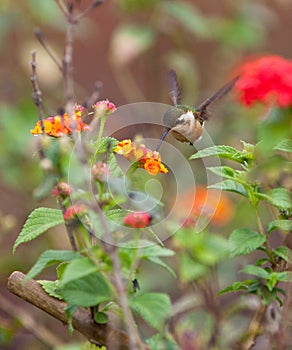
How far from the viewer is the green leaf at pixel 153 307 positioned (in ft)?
2.62

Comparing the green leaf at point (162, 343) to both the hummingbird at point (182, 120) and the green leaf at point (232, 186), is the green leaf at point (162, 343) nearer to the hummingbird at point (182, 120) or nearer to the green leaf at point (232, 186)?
the green leaf at point (232, 186)

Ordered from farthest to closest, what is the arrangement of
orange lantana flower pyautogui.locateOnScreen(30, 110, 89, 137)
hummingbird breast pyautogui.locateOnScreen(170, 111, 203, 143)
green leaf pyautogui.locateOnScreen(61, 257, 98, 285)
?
hummingbird breast pyautogui.locateOnScreen(170, 111, 203, 143) < orange lantana flower pyautogui.locateOnScreen(30, 110, 89, 137) < green leaf pyautogui.locateOnScreen(61, 257, 98, 285)

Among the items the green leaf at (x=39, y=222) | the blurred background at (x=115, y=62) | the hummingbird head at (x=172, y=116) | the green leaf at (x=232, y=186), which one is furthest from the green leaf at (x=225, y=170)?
the blurred background at (x=115, y=62)

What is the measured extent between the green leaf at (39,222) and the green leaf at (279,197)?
26cm

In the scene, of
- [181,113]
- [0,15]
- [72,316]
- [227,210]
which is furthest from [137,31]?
[72,316]

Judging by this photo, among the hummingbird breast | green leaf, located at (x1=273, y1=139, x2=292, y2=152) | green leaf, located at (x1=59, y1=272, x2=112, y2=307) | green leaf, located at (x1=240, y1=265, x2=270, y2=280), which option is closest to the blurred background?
the hummingbird breast

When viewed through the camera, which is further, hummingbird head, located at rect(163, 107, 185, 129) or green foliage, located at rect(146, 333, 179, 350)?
hummingbird head, located at rect(163, 107, 185, 129)

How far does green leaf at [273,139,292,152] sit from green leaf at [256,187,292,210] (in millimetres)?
54

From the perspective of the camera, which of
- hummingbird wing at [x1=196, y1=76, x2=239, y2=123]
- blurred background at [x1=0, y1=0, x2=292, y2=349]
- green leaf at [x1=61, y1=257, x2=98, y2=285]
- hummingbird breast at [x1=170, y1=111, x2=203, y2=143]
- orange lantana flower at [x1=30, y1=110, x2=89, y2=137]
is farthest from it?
blurred background at [x1=0, y1=0, x2=292, y2=349]

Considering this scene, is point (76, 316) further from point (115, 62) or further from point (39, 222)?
point (115, 62)

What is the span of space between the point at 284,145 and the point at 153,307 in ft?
1.18

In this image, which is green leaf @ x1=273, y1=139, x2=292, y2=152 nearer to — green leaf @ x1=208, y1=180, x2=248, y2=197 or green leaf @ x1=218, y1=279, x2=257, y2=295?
green leaf @ x1=208, y1=180, x2=248, y2=197

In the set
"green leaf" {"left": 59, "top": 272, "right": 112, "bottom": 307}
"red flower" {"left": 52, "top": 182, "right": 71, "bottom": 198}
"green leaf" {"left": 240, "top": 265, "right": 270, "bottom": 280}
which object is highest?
"red flower" {"left": 52, "top": 182, "right": 71, "bottom": 198}

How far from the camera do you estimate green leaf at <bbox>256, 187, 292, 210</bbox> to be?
0.99m
